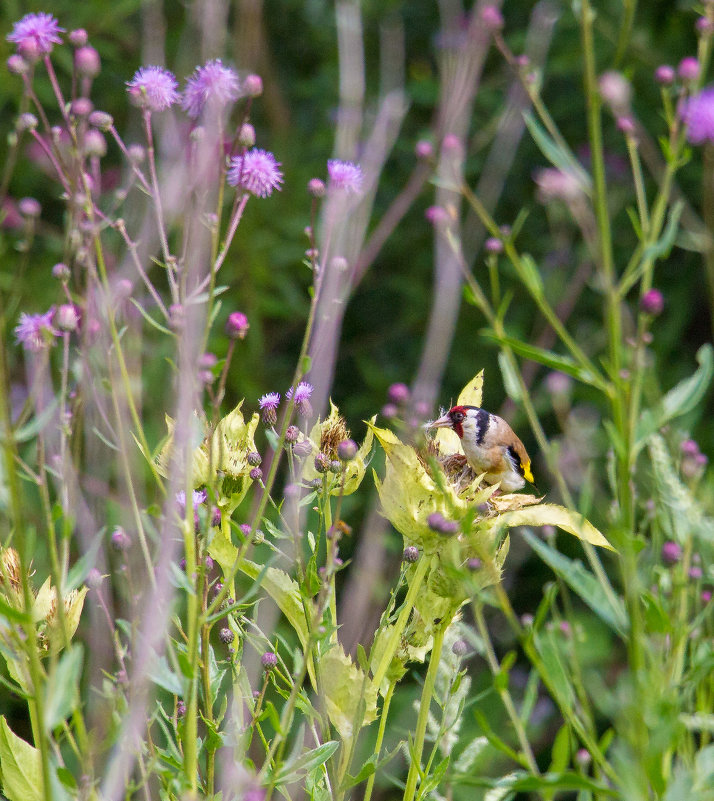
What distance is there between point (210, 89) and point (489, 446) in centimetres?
64

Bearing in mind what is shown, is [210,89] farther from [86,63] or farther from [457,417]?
[457,417]

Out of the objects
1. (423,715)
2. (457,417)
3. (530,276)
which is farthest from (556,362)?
(457,417)

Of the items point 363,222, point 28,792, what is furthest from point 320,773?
point 363,222

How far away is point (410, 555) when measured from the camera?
0.82 m

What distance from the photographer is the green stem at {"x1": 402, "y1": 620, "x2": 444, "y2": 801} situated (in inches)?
29.5

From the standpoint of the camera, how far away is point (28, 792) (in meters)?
0.77

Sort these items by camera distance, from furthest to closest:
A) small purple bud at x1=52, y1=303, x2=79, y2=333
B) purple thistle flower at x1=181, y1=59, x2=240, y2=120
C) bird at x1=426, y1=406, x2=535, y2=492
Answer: bird at x1=426, y1=406, x2=535, y2=492
purple thistle flower at x1=181, y1=59, x2=240, y2=120
small purple bud at x1=52, y1=303, x2=79, y2=333

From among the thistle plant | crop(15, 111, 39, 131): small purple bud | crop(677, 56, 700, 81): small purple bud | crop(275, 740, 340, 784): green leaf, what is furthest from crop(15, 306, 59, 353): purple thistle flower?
crop(677, 56, 700, 81): small purple bud

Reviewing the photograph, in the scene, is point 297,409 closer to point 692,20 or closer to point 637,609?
point 637,609

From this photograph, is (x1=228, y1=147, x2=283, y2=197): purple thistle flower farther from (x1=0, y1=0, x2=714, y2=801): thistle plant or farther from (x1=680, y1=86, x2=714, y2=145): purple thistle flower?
(x1=680, y1=86, x2=714, y2=145): purple thistle flower

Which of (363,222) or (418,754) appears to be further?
(363,222)

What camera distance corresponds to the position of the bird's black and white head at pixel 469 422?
1.19 metres

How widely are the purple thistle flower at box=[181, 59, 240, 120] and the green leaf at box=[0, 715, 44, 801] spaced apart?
50cm

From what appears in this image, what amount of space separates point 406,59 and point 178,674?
2.45 metres
